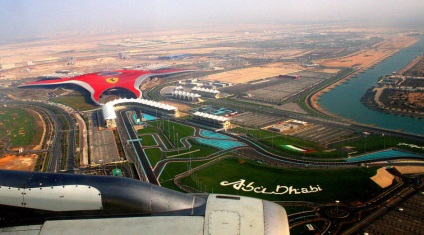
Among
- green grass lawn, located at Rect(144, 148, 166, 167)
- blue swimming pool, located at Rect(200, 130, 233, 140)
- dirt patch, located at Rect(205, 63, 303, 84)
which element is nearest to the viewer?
green grass lawn, located at Rect(144, 148, 166, 167)

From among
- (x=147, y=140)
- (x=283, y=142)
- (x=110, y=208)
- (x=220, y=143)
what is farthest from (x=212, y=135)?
(x=110, y=208)

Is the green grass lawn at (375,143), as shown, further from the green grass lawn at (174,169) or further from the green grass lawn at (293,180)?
the green grass lawn at (174,169)

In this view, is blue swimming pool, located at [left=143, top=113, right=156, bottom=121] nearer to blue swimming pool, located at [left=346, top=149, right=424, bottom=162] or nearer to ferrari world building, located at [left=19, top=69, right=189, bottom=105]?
ferrari world building, located at [left=19, top=69, right=189, bottom=105]

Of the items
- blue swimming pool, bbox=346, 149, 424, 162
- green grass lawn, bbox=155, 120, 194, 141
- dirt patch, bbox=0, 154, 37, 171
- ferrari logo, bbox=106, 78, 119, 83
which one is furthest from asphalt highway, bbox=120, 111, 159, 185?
blue swimming pool, bbox=346, 149, 424, 162

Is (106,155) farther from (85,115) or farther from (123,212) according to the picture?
(123,212)

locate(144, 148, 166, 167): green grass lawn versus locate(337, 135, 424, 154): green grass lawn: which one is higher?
locate(144, 148, 166, 167): green grass lawn

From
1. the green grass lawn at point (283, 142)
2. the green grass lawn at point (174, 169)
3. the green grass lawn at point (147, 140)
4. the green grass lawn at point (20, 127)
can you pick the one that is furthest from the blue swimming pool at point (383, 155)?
the green grass lawn at point (20, 127)
